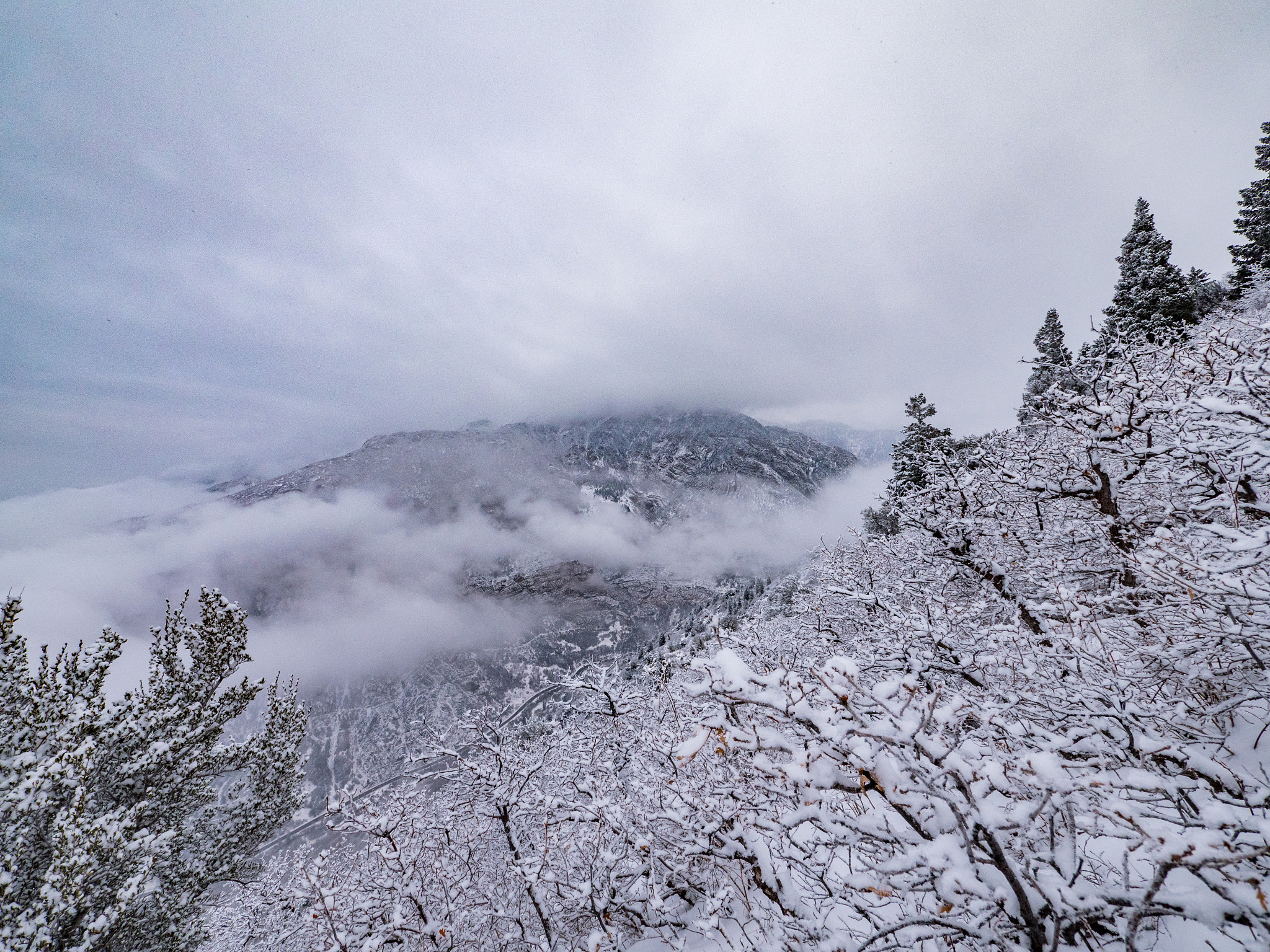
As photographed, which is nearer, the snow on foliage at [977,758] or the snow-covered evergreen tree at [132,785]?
the snow on foliage at [977,758]

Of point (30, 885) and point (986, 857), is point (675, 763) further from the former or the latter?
point (30, 885)

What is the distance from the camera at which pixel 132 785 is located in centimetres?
1073

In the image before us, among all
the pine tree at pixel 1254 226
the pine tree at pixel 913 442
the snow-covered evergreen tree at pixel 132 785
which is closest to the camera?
the snow-covered evergreen tree at pixel 132 785

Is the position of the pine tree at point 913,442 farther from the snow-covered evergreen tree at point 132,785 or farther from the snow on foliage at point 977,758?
the snow-covered evergreen tree at point 132,785

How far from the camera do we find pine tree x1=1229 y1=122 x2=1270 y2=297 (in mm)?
25703

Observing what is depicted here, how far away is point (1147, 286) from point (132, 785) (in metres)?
51.5

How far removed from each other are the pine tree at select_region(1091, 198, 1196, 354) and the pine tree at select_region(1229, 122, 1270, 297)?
7.58 ft

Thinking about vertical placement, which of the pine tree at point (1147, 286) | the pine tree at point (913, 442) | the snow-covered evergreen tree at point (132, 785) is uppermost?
the pine tree at point (1147, 286)

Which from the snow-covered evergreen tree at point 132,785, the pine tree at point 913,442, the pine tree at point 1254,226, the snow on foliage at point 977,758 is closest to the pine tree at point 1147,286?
the pine tree at point 1254,226

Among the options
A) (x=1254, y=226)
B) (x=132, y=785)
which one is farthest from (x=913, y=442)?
(x=132, y=785)

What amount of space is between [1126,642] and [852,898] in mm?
4557

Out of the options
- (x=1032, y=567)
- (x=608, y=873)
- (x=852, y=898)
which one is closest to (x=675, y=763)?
(x=608, y=873)

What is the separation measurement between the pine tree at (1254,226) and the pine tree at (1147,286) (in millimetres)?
2310

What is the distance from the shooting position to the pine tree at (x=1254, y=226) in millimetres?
25703
